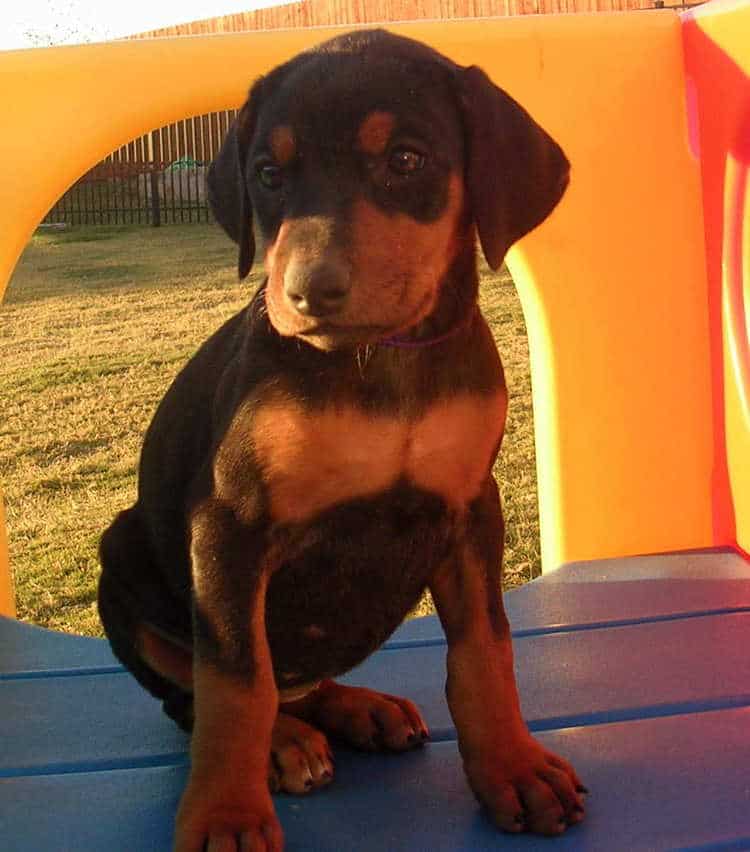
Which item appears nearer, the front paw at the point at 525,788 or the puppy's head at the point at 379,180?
the puppy's head at the point at 379,180

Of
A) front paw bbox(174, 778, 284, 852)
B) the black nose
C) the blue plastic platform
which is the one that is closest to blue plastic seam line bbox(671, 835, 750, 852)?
the blue plastic platform

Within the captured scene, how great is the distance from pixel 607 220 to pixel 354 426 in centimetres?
202

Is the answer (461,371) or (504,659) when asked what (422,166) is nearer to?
(461,371)

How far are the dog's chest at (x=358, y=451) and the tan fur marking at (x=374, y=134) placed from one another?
0.45m

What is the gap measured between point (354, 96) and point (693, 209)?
7.14 ft

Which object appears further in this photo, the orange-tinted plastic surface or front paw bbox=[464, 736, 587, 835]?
the orange-tinted plastic surface

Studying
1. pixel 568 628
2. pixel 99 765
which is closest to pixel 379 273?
pixel 99 765

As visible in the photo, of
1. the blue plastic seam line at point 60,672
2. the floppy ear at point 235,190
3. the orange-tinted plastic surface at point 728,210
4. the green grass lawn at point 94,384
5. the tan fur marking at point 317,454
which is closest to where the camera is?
the tan fur marking at point 317,454

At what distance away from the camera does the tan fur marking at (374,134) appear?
88.4 inches

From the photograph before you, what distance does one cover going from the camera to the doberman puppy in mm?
2229

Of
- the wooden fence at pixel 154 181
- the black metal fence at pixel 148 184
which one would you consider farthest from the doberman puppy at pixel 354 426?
the black metal fence at pixel 148 184

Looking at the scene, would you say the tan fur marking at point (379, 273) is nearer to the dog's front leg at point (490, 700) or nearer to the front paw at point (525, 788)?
the dog's front leg at point (490, 700)

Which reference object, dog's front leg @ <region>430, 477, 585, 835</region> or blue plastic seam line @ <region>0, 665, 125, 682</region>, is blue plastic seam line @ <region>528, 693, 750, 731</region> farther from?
blue plastic seam line @ <region>0, 665, 125, 682</region>

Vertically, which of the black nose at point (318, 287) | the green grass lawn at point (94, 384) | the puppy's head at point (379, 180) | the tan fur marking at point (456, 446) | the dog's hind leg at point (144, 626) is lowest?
the green grass lawn at point (94, 384)
